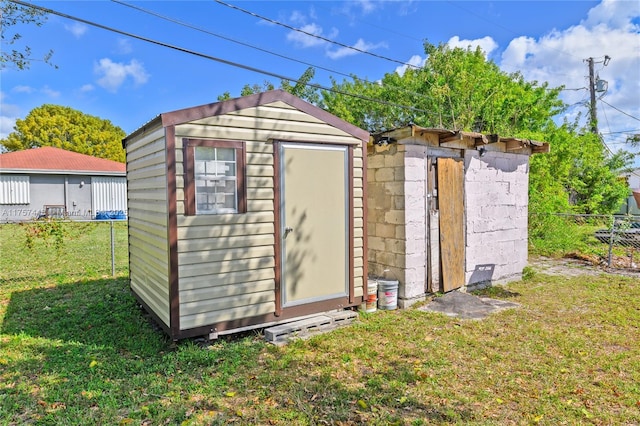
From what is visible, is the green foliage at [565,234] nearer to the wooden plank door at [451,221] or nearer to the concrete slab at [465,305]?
the wooden plank door at [451,221]

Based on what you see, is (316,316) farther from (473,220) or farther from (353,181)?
(473,220)

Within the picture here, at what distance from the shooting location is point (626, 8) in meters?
9.63

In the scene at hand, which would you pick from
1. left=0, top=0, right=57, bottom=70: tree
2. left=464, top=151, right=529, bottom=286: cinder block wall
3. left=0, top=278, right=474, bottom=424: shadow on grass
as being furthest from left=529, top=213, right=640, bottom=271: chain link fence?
left=0, top=0, right=57, bottom=70: tree

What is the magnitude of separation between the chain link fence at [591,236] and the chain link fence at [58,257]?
9.07m

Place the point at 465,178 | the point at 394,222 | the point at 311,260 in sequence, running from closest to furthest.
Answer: the point at 311,260, the point at 394,222, the point at 465,178

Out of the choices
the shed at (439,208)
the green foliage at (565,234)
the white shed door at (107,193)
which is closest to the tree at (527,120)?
the green foliage at (565,234)

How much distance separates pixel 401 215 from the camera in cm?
550

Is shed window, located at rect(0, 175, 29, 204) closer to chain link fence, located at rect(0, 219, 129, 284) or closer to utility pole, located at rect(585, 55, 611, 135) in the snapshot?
chain link fence, located at rect(0, 219, 129, 284)

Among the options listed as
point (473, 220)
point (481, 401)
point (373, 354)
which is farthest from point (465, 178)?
point (481, 401)

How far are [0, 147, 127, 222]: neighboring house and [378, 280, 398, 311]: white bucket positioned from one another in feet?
53.1

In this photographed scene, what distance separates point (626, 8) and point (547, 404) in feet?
36.4

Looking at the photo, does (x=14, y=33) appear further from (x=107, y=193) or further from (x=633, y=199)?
(x=633, y=199)

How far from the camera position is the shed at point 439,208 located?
5539mm

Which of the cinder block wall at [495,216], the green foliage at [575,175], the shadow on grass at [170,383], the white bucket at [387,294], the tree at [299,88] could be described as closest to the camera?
the shadow on grass at [170,383]
